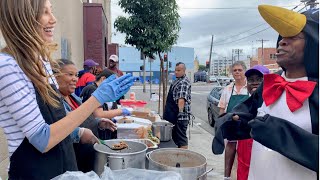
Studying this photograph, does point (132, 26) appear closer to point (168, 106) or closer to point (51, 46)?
point (168, 106)

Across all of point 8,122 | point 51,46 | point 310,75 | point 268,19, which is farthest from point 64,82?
point 310,75

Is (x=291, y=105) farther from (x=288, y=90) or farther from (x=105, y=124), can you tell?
(x=105, y=124)

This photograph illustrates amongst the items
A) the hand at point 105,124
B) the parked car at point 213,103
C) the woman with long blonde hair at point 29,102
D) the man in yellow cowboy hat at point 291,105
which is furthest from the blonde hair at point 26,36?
the parked car at point 213,103

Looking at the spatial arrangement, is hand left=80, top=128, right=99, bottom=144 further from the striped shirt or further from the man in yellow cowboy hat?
the man in yellow cowboy hat

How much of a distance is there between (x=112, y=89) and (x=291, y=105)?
930 mm

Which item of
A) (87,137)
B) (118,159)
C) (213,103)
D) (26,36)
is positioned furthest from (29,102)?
(213,103)

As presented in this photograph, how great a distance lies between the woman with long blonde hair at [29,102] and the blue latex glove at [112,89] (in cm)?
7

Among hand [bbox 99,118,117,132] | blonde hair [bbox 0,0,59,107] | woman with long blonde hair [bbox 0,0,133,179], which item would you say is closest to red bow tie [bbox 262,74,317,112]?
woman with long blonde hair [bbox 0,0,133,179]

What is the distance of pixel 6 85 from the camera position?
105cm

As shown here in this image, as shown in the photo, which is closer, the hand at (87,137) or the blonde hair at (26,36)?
the blonde hair at (26,36)

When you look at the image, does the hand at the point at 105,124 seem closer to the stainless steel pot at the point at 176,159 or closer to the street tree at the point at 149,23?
the stainless steel pot at the point at 176,159

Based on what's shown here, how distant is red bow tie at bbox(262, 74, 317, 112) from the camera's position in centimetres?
142

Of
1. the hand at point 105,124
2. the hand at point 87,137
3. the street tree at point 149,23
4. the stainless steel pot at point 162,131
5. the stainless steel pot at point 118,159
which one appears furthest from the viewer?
the street tree at point 149,23

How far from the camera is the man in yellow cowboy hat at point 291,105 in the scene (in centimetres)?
132
